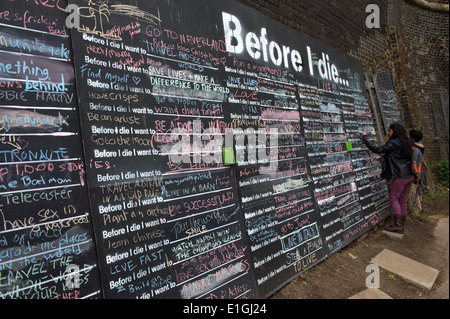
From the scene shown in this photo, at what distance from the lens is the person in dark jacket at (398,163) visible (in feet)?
17.6

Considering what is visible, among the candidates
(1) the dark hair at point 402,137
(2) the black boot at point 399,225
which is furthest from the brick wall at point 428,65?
(2) the black boot at point 399,225

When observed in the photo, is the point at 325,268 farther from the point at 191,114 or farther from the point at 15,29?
the point at 15,29

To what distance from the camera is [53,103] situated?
2055mm

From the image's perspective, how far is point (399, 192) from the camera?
5.57 metres

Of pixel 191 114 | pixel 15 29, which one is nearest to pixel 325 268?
pixel 191 114

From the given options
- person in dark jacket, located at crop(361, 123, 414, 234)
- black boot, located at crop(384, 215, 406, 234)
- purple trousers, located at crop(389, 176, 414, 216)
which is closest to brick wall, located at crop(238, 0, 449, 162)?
person in dark jacket, located at crop(361, 123, 414, 234)

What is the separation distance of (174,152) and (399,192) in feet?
16.5

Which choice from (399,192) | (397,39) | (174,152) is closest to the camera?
(174,152)

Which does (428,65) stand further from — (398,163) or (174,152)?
(174,152)

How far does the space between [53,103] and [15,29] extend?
1.84 ft

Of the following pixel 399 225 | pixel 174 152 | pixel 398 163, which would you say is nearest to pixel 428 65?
pixel 398 163

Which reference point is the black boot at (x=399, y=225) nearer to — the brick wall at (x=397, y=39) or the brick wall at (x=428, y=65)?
the brick wall at (x=397, y=39)

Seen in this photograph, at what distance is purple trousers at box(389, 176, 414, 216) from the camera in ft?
18.0

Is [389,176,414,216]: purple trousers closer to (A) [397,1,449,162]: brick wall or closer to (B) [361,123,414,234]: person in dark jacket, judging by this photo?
(B) [361,123,414,234]: person in dark jacket
